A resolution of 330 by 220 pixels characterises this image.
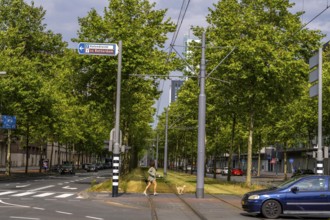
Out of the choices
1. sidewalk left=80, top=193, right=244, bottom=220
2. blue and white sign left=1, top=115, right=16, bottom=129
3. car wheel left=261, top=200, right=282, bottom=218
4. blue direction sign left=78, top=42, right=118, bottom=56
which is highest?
blue direction sign left=78, top=42, right=118, bottom=56

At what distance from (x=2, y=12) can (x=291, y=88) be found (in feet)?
98.6

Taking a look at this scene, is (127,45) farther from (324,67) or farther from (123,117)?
(324,67)

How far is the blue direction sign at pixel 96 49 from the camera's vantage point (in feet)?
74.7

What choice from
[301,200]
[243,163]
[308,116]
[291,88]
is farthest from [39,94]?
[243,163]

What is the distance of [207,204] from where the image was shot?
20.0 meters

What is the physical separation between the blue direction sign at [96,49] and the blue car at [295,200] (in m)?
10.3

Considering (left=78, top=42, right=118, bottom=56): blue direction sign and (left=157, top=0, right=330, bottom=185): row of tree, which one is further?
(left=157, top=0, right=330, bottom=185): row of tree

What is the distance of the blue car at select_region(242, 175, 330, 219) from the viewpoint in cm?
1545

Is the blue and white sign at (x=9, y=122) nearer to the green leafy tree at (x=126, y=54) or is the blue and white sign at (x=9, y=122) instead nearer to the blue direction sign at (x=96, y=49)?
the green leafy tree at (x=126, y=54)

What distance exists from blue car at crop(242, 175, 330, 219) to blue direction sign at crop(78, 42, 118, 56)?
10328mm

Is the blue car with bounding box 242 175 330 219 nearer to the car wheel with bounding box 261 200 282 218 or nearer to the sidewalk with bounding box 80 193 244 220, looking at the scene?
the car wheel with bounding box 261 200 282 218

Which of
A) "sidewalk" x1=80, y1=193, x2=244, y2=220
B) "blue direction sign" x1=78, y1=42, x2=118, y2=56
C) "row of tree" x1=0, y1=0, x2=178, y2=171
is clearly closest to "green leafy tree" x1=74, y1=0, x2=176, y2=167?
"row of tree" x1=0, y1=0, x2=178, y2=171

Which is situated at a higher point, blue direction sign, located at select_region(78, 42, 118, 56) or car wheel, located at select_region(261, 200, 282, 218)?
blue direction sign, located at select_region(78, 42, 118, 56)

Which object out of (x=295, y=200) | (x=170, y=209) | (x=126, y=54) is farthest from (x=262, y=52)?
(x=295, y=200)
